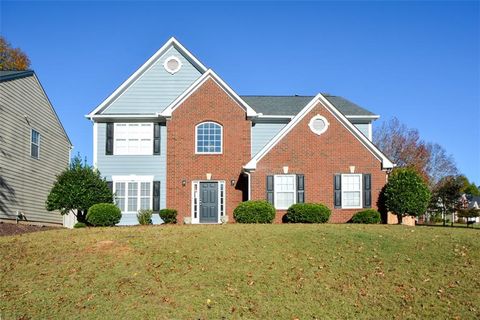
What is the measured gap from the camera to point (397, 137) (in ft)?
169

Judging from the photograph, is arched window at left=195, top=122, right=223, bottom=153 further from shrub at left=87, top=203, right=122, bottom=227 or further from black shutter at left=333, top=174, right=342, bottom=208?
black shutter at left=333, top=174, right=342, bottom=208

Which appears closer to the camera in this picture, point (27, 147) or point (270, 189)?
point (270, 189)

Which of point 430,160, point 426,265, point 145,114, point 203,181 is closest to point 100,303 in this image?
point 426,265

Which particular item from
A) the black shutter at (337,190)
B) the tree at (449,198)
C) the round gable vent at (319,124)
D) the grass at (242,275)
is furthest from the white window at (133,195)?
the tree at (449,198)

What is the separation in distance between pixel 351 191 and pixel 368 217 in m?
1.78

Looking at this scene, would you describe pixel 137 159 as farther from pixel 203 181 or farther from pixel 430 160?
pixel 430 160

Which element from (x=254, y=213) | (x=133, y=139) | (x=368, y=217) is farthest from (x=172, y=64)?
(x=368, y=217)

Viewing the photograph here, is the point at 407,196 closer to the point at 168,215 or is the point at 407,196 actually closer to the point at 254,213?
the point at 254,213

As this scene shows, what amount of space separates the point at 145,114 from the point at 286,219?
910cm

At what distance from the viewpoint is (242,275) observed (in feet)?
45.6

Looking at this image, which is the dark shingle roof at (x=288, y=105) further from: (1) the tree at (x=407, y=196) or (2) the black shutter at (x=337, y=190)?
(1) the tree at (x=407, y=196)

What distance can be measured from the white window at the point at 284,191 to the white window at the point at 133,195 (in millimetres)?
6572

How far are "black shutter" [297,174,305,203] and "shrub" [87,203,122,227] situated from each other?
7942 mm

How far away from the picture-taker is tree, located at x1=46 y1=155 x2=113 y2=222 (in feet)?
80.9
